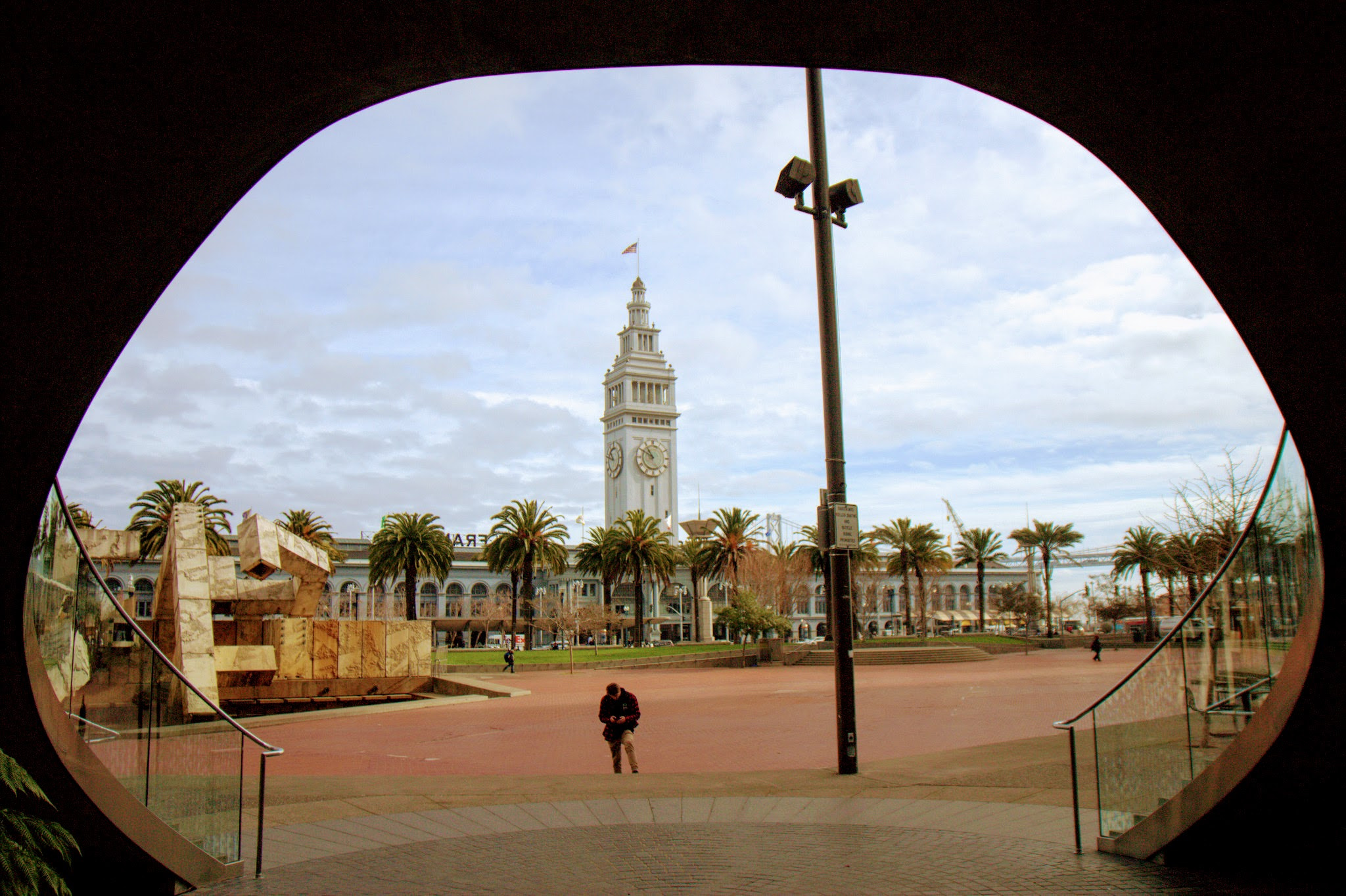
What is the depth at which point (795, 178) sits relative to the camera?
11.9 m

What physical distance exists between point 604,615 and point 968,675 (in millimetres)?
32579

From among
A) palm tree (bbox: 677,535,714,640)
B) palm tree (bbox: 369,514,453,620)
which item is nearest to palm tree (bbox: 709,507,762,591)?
palm tree (bbox: 677,535,714,640)

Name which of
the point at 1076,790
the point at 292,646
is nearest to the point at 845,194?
the point at 1076,790

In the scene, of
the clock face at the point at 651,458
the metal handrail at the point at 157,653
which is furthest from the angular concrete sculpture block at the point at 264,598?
the clock face at the point at 651,458

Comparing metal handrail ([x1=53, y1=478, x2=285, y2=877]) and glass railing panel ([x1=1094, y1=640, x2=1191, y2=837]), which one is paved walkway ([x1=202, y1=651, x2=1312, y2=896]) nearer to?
glass railing panel ([x1=1094, y1=640, x2=1191, y2=837])

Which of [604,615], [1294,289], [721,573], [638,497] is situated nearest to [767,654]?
[604,615]

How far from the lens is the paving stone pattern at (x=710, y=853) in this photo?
6617 mm

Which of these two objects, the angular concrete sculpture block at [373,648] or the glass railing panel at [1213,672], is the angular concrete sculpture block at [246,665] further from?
the glass railing panel at [1213,672]

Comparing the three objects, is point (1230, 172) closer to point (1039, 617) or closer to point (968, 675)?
point (968, 675)

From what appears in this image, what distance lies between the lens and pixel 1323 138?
164 inches

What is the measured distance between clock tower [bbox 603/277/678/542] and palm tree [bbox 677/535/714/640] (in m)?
60.1

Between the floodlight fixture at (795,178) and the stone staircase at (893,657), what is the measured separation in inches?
1370

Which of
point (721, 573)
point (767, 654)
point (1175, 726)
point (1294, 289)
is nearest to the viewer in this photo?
point (1294, 289)

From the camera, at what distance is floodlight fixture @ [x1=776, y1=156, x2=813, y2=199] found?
11859 mm
